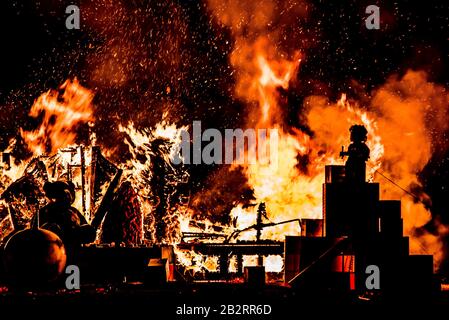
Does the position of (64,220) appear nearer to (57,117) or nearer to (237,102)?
(57,117)

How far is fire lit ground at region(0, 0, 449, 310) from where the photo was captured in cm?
2258

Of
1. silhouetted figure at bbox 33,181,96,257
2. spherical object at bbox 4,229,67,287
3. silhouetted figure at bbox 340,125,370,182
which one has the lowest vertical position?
spherical object at bbox 4,229,67,287

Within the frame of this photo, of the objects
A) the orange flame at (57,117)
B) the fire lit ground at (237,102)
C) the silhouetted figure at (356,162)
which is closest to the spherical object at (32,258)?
the silhouetted figure at (356,162)

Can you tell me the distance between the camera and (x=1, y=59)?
22344 millimetres

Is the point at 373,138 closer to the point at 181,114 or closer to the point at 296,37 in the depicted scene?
the point at 296,37

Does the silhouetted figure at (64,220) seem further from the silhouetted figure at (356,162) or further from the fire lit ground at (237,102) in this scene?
the fire lit ground at (237,102)

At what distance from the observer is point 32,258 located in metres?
11.7

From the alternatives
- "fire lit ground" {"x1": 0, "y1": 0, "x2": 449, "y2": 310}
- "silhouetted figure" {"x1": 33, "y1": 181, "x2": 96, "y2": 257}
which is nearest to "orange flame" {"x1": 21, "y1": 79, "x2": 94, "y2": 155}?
"fire lit ground" {"x1": 0, "y1": 0, "x2": 449, "y2": 310}

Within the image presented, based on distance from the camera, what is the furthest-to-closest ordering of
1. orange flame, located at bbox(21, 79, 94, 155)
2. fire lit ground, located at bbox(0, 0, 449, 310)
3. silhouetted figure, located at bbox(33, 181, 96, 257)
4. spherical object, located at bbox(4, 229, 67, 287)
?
1. orange flame, located at bbox(21, 79, 94, 155)
2. fire lit ground, located at bbox(0, 0, 449, 310)
3. silhouetted figure, located at bbox(33, 181, 96, 257)
4. spherical object, located at bbox(4, 229, 67, 287)

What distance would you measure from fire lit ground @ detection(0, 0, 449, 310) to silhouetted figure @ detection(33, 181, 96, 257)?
253 inches

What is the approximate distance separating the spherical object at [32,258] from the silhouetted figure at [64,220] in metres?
0.94

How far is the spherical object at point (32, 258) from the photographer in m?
11.7

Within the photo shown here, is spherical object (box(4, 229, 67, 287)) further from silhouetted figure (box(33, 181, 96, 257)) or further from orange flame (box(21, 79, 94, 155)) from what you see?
orange flame (box(21, 79, 94, 155))
